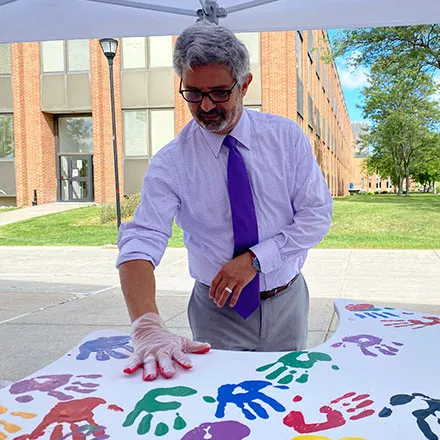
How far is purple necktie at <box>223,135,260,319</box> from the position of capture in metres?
2.07

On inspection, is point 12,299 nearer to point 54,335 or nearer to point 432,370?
point 54,335

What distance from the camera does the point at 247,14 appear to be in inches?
165

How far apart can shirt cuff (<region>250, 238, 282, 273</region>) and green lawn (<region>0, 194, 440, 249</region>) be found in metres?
9.88

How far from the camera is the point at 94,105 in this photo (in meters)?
20.1

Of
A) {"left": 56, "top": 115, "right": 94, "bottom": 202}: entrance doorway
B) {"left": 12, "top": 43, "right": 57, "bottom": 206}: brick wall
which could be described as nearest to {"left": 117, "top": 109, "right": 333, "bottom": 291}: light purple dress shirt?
{"left": 12, "top": 43, "right": 57, "bottom": 206}: brick wall

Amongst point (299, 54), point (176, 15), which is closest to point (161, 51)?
point (299, 54)

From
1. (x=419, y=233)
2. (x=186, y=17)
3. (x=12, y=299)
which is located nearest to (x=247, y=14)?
(x=186, y=17)

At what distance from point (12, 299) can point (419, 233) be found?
1055cm

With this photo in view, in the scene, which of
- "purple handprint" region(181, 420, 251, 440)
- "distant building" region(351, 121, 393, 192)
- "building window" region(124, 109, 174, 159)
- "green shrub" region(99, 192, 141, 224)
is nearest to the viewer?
"purple handprint" region(181, 420, 251, 440)

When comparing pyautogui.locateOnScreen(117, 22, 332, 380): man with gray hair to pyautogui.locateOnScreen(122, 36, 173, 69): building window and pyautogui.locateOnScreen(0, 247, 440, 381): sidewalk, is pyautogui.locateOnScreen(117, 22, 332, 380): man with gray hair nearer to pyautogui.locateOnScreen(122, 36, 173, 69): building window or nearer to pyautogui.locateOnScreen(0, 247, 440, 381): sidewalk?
pyautogui.locateOnScreen(0, 247, 440, 381): sidewalk

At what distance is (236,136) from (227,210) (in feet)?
0.98

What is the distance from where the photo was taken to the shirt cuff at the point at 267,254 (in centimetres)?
201

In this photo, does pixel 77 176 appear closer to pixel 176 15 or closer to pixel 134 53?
pixel 134 53

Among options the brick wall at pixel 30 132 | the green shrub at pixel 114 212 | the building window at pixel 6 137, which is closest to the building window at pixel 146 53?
the brick wall at pixel 30 132
